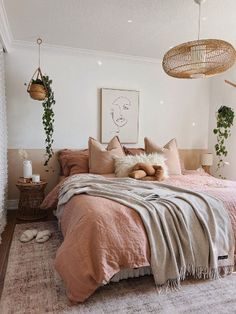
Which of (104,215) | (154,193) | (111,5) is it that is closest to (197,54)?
(111,5)

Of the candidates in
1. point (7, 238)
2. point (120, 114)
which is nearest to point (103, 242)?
point (7, 238)

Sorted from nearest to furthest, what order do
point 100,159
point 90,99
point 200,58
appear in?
point 200,58 < point 100,159 < point 90,99

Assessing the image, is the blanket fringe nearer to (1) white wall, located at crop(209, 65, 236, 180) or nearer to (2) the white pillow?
(2) the white pillow

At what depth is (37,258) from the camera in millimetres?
2207

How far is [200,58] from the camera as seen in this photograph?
7.38 feet

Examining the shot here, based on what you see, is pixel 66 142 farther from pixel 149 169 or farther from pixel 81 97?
pixel 149 169

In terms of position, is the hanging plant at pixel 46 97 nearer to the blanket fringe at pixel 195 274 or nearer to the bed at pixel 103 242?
the bed at pixel 103 242

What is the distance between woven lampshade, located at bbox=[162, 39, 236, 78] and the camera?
2.17 metres

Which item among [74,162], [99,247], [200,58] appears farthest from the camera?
[74,162]

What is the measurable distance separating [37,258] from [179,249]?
125 cm

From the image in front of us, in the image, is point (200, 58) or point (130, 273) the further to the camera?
point (200, 58)

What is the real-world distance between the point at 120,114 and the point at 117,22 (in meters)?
1.47

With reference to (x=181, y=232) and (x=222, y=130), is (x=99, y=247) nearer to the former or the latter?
(x=181, y=232)

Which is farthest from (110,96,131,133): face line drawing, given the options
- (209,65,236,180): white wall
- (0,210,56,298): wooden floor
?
(0,210,56,298): wooden floor
